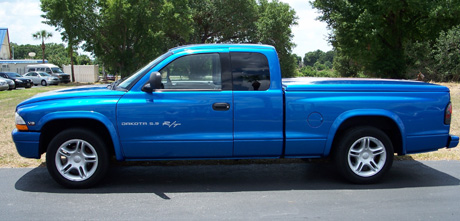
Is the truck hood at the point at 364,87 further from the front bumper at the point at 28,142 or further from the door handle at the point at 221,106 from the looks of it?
the front bumper at the point at 28,142

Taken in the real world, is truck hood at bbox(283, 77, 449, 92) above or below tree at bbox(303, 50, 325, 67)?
below

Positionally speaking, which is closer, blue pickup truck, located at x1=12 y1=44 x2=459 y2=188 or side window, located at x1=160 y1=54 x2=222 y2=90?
blue pickup truck, located at x1=12 y1=44 x2=459 y2=188

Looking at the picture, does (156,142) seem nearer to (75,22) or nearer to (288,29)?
(75,22)

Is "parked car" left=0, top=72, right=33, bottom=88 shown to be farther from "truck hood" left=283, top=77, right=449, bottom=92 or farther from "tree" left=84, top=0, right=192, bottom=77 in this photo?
"truck hood" left=283, top=77, right=449, bottom=92

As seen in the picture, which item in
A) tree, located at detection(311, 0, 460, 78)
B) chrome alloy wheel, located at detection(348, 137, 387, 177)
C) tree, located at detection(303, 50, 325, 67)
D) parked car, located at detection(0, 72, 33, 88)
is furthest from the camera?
tree, located at detection(303, 50, 325, 67)

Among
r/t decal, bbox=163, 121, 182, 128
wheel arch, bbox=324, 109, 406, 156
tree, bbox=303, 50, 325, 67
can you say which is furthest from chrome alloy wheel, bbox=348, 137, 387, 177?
tree, bbox=303, 50, 325, 67

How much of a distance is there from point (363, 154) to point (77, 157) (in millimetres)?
3817

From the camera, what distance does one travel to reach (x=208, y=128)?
515 cm

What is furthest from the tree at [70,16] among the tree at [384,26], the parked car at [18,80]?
the tree at [384,26]

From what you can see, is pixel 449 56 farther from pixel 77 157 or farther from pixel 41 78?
pixel 41 78

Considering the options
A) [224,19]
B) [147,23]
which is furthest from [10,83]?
[224,19]

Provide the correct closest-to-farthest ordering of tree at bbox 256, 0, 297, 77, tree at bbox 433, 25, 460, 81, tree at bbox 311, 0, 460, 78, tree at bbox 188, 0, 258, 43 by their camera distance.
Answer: tree at bbox 433, 25, 460, 81
tree at bbox 311, 0, 460, 78
tree at bbox 256, 0, 297, 77
tree at bbox 188, 0, 258, 43

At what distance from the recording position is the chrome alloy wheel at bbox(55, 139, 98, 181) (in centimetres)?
514

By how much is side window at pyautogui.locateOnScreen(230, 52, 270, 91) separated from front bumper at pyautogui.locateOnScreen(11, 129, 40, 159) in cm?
264
